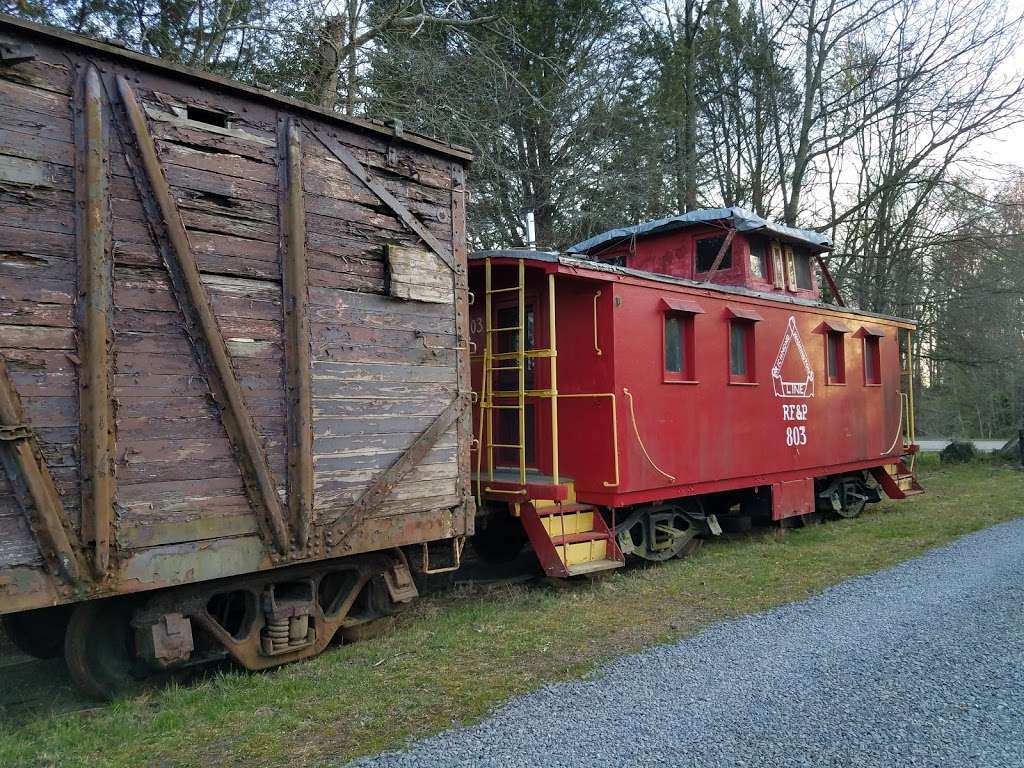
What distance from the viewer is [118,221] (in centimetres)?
425

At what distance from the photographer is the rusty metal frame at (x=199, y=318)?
433 centimetres

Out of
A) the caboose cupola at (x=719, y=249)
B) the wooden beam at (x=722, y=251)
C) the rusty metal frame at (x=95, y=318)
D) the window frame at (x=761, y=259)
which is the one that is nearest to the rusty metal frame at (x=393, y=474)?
the rusty metal frame at (x=95, y=318)

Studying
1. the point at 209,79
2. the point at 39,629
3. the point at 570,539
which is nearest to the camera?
the point at 209,79

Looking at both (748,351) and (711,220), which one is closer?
(748,351)

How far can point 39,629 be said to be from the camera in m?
5.17

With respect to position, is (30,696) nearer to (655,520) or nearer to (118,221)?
(118,221)

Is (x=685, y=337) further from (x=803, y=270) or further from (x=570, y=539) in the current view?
(x=803, y=270)

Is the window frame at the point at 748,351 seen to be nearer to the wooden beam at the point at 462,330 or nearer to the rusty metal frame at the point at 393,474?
the wooden beam at the point at 462,330

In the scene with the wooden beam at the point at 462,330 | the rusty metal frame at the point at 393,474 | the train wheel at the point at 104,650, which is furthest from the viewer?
the wooden beam at the point at 462,330

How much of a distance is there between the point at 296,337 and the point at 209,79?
1.67m

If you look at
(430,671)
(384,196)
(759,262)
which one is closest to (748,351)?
(759,262)

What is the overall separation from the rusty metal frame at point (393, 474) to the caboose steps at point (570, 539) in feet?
5.66

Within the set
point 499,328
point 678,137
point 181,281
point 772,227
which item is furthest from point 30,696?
point 678,137

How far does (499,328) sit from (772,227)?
446 centimetres
